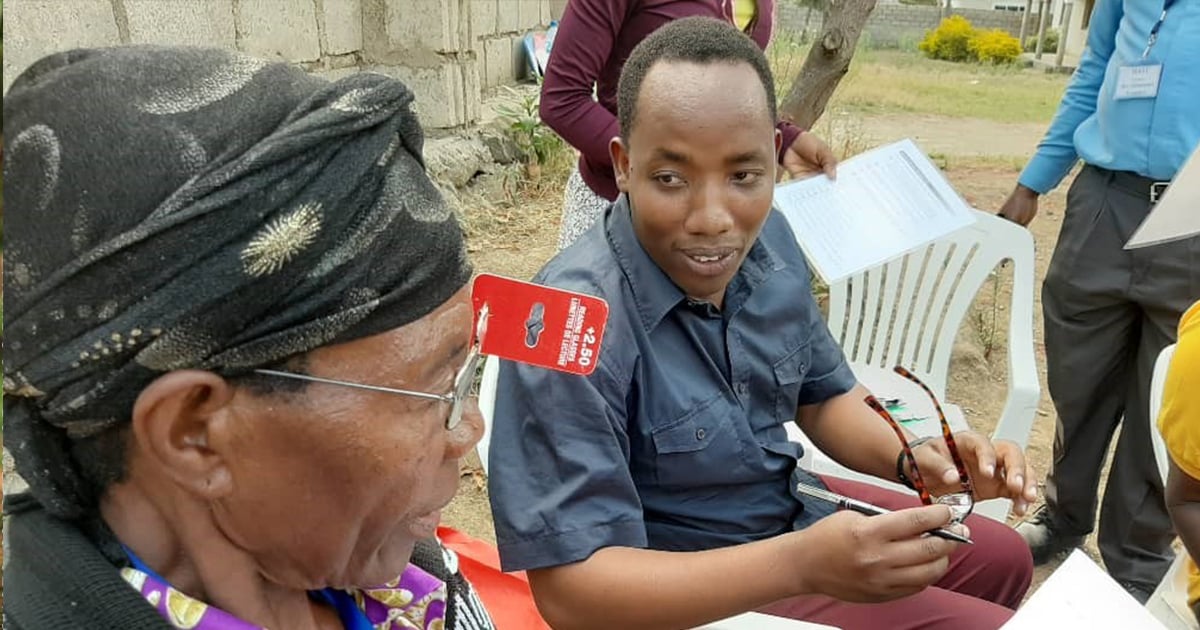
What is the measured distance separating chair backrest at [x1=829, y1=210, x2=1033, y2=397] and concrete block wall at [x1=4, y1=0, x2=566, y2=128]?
2.03 meters

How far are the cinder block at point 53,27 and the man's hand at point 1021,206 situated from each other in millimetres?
2665

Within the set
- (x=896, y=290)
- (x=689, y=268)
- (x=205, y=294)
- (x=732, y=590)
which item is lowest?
(x=896, y=290)

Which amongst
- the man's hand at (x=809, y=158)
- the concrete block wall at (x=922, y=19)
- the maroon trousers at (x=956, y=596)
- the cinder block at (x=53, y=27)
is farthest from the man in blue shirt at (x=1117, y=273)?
the concrete block wall at (x=922, y=19)

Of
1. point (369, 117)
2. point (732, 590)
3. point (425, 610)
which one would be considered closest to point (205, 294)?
point (369, 117)

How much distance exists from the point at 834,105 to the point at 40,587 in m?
10.8

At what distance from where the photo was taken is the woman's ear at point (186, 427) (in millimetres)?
742

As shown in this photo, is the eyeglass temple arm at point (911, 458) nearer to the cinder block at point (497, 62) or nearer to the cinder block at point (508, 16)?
the cinder block at point (497, 62)

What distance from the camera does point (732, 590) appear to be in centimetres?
139

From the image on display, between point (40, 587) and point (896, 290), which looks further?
point (896, 290)

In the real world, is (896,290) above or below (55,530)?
below

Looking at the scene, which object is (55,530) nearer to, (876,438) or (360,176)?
(360,176)

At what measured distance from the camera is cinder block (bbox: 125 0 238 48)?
2914mm

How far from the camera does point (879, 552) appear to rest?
1.29 meters

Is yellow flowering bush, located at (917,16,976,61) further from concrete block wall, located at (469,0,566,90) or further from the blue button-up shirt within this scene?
the blue button-up shirt
